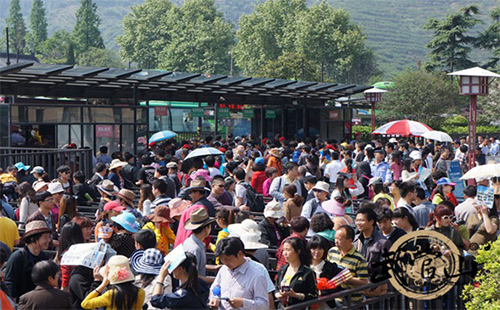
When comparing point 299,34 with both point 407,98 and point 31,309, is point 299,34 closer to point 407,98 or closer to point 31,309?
point 407,98

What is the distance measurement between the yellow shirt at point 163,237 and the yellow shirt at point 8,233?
1.63 metres

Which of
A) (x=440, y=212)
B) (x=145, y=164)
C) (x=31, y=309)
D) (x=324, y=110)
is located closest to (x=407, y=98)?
(x=324, y=110)

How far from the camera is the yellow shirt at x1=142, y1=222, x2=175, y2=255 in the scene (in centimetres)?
816

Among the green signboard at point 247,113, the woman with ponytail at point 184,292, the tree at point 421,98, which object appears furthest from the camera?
the tree at point 421,98

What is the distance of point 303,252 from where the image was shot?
6301 millimetres

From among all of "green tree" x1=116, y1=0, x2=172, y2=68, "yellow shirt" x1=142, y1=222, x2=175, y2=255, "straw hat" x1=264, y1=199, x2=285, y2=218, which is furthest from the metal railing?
"green tree" x1=116, y1=0, x2=172, y2=68

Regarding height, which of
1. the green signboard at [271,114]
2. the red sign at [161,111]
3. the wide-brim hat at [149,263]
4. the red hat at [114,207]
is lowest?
the wide-brim hat at [149,263]

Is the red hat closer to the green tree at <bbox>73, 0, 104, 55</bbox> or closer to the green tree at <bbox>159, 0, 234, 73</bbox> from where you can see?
the green tree at <bbox>159, 0, 234, 73</bbox>

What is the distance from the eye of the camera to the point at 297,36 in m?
101

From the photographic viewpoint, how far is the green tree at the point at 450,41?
74375 millimetres

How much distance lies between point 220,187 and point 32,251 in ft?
12.5

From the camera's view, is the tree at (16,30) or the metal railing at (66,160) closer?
the metal railing at (66,160)

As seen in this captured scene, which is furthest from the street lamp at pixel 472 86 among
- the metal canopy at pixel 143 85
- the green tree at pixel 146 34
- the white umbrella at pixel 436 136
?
the green tree at pixel 146 34

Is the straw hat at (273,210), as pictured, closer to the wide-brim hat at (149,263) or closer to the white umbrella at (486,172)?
the wide-brim hat at (149,263)
